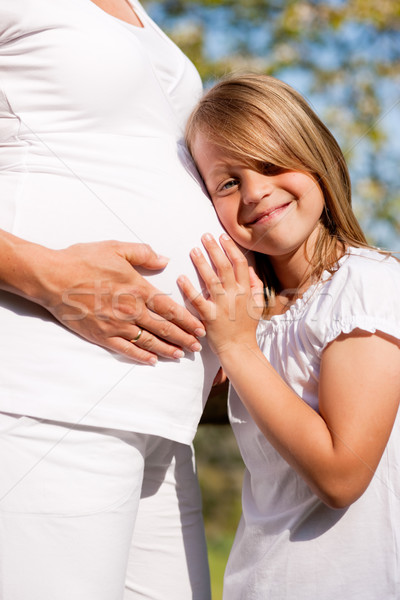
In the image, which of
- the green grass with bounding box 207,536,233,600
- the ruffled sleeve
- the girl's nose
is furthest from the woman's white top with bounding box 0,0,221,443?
the green grass with bounding box 207,536,233,600

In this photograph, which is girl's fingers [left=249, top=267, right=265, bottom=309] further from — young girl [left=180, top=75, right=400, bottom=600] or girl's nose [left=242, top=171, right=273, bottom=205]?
girl's nose [left=242, top=171, right=273, bottom=205]

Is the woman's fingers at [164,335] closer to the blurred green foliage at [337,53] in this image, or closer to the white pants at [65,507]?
the white pants at [65,507]

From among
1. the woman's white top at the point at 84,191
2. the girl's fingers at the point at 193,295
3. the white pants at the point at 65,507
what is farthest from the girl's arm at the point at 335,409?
the white pants at the point at 65,507

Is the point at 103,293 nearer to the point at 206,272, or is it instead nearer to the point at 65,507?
the point at 206,272

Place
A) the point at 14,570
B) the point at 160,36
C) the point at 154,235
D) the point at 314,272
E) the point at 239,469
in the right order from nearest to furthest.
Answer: the point at 14,570, the point at 154,235, the point at 314,272, the point at 160,36, the point at 239,469

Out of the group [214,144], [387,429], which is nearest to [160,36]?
[214,144]

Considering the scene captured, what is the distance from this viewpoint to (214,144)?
1420 mm

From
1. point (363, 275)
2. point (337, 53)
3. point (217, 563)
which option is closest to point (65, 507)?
point (363, 275)

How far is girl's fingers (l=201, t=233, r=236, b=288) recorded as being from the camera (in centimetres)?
133

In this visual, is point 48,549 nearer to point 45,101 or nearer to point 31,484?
point 31,484

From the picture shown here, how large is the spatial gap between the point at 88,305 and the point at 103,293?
4 cm

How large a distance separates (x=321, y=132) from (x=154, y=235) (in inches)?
→ 20.1

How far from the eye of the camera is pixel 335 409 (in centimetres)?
121

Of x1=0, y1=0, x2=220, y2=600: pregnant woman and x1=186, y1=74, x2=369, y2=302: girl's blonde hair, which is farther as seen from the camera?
x1=186, y1=74, x2=369, y2=302: girl's blonde hair
